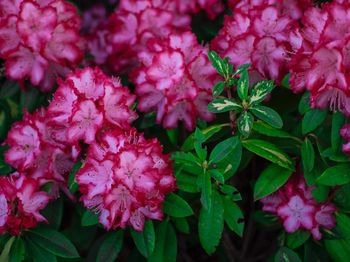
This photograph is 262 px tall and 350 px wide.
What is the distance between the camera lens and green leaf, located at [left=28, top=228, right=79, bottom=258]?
5.49ft

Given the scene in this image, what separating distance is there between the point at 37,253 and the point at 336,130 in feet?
3.06

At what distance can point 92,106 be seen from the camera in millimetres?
1549

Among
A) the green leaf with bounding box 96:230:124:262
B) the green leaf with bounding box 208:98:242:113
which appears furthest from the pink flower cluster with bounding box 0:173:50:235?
the green leaf with bounding box 208:98:242:113

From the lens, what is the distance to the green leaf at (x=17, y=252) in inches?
64.8

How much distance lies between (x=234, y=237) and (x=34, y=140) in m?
1.06

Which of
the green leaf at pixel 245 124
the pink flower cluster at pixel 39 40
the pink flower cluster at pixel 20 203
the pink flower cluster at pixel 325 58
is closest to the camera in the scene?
the pink flower cluster at pixel 325 58

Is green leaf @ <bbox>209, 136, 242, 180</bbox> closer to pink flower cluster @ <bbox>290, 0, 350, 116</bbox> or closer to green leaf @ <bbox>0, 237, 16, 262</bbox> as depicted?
pink flower cluster @ <bbox>290, 0, 350, 116</bbox>

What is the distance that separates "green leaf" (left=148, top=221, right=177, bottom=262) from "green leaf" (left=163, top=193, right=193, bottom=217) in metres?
0.12

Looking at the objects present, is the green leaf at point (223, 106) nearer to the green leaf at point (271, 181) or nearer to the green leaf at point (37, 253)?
the green leaf at point (271, 181)

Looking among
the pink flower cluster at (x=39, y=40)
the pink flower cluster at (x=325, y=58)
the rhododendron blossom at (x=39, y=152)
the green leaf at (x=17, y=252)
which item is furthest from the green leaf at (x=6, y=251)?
the pink flower cluster at (x=325, y=58)

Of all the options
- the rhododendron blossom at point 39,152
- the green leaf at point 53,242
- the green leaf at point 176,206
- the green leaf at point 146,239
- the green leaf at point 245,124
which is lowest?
the green leaf at point 53,242

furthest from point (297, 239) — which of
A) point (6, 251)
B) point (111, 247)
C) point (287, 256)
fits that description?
point (6, 251)

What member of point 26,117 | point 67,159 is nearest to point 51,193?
point 67,159

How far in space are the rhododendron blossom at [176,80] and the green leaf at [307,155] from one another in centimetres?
33
